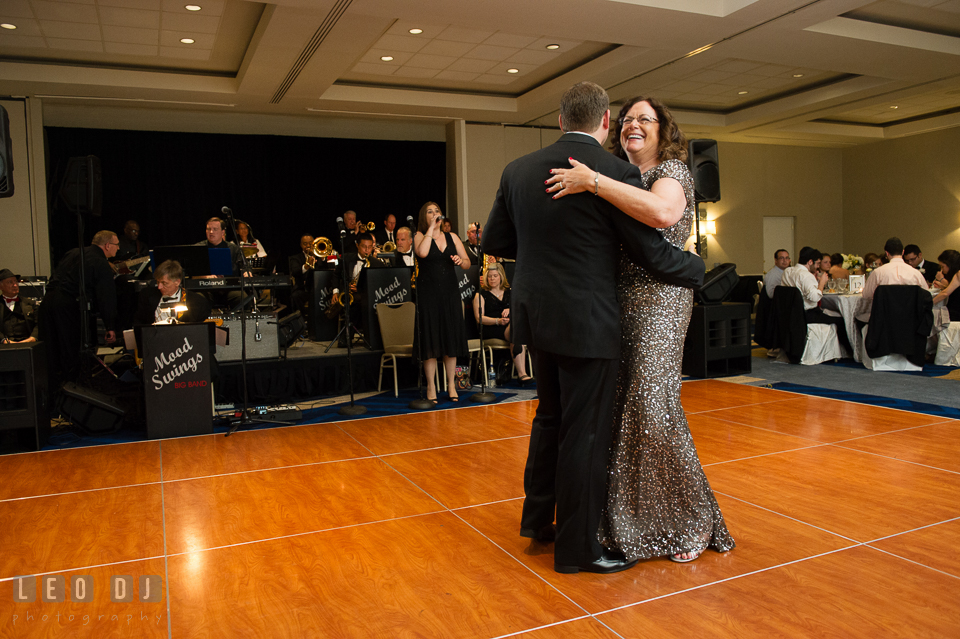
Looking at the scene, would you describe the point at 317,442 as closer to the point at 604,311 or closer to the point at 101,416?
the point at 101,416

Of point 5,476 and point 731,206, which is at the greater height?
point 731,206

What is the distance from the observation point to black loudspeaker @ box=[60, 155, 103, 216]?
5289mm

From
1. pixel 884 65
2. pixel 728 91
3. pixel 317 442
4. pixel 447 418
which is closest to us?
pixel 317 442

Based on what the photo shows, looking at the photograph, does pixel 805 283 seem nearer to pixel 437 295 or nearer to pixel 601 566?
pixel 437 295

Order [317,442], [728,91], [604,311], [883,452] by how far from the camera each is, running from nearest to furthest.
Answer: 1. [604,311]
2. [883,452]
3. [317,442]
4. [728,91]

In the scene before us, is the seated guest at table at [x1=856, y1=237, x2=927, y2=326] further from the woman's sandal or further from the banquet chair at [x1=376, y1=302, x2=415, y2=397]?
the woman's sandal

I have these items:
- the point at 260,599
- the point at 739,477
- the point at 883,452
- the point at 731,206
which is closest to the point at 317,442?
the point at 260,599

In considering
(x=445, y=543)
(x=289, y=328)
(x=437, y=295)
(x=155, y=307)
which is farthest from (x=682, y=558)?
(x=289, y=328)

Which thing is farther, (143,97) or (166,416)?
(143,97)

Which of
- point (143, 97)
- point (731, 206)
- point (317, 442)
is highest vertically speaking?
point (143, 97)

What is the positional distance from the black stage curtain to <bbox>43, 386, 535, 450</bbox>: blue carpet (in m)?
5.33

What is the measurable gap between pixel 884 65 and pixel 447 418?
7713 millimetres

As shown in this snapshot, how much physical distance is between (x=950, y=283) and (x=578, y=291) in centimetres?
691

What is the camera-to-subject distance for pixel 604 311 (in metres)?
2.07
